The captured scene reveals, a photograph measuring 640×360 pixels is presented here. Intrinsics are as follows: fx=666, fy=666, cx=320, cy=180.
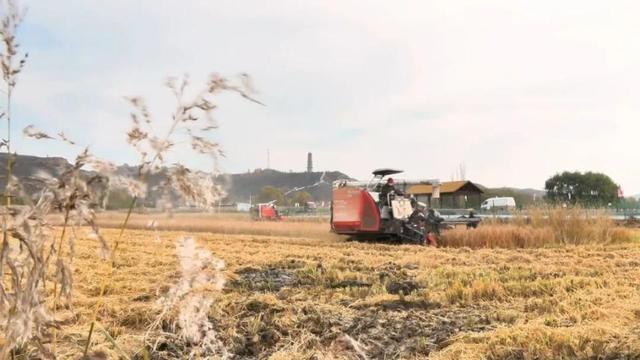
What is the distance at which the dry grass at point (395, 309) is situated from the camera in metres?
4.85

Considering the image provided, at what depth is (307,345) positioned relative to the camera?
16.4ft

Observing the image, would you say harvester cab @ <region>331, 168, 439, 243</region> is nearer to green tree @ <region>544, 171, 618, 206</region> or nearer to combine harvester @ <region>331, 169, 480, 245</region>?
combine harvester @ <region>331, 169, 480, 245</region>

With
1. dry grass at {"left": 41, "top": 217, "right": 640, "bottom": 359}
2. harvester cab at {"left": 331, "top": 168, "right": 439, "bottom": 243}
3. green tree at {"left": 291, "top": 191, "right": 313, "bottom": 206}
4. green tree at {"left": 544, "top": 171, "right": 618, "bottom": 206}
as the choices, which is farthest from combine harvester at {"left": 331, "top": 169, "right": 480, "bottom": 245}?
green tree at {"left": 291, "top": 191, "right": 313, "bottom": 206}

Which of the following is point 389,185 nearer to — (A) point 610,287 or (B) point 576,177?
(A) point 610,287

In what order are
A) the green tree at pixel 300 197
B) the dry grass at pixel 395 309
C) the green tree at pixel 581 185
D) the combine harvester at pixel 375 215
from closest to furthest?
the dry grass at pixel 395 309
the combine harvester at pixel 375 215
the green tree at pixel 581 185
the green tree at pixel 300 197

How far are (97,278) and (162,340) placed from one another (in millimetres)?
3924

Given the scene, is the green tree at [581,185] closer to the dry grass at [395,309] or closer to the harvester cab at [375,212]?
the harvester cab at [375,212]

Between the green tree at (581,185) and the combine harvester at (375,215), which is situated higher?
the green tree at (581,185)

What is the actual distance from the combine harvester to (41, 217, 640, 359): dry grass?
20.8 feet

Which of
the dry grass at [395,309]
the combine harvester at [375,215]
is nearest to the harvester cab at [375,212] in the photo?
the combine harvester at [375,215]

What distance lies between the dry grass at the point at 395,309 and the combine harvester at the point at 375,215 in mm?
6353

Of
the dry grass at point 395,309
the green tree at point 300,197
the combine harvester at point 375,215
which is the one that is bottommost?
the dry grass at point 395,309

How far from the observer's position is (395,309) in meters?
6.86

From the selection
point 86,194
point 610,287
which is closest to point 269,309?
point 610,287
